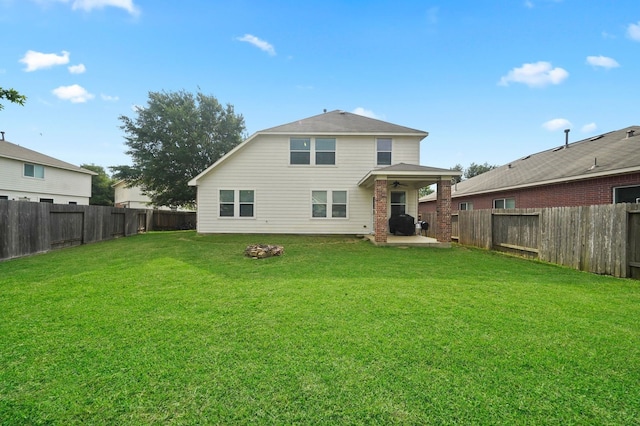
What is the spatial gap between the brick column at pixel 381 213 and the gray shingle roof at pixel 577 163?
24.5ft

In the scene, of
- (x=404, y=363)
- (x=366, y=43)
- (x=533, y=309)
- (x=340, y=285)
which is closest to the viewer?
(x=404, y=363)

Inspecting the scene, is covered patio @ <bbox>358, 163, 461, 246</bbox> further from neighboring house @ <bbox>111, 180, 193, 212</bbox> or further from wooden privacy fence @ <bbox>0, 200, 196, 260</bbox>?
neighboring house @ <bbox>111, 180, 193, 212</bbox>

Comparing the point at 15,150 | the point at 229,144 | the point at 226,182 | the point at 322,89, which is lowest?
the point at 226,182

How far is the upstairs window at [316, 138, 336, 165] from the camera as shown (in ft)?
47.4

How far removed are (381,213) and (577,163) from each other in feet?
29.8

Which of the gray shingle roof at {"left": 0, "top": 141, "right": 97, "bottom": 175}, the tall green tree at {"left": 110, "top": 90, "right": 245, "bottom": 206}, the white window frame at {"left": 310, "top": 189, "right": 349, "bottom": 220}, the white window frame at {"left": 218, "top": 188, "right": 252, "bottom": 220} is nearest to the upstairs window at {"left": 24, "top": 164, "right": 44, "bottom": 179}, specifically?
the gray shingle roof at {"left": 0, "top": 141, "right": 97, "bottom": 175}

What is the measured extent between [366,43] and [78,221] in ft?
50.0

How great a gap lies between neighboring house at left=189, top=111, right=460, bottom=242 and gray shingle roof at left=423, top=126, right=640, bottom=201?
5.47 meters

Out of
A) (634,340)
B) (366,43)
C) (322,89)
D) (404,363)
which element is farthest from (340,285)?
(322,89)

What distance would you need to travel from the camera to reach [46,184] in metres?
21.5

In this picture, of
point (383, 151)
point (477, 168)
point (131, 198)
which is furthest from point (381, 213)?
point (477, 168)

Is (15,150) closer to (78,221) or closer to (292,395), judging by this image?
(78,221)

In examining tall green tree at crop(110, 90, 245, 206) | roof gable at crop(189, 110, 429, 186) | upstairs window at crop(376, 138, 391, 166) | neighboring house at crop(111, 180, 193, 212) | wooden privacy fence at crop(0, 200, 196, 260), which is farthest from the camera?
neighboring house at crop(111, 180, 193, 212)

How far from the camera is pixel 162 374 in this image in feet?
7.80
